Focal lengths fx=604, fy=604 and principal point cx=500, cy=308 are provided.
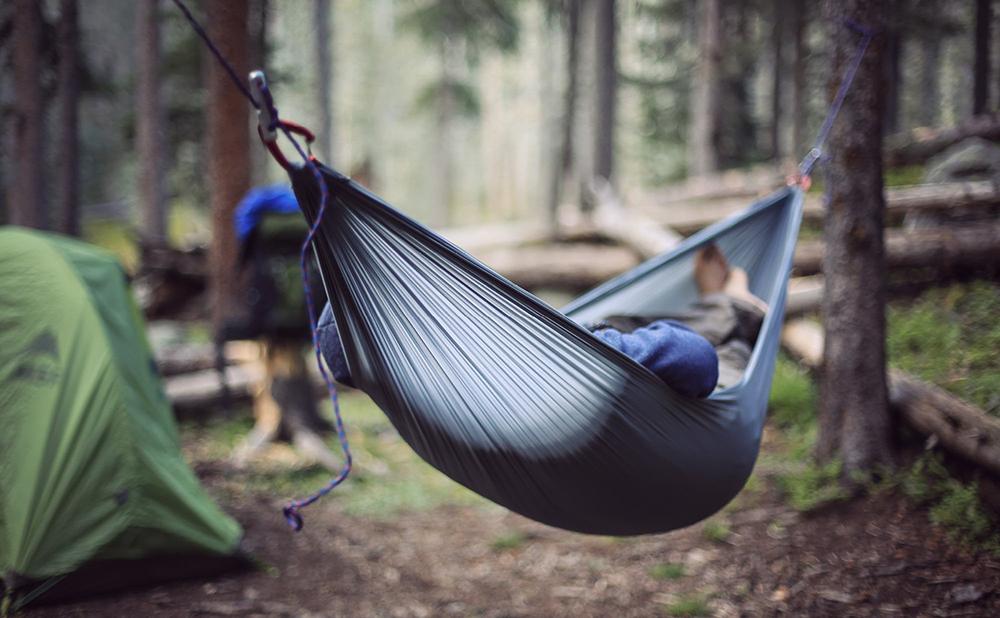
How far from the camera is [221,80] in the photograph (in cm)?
318

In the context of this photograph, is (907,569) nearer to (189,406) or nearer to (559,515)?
(559,515)

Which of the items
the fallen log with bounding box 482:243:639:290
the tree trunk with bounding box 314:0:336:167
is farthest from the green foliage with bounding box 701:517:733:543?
the tree trunk with bounding box 314:0:336:167

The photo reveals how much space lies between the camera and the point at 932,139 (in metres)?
4.45

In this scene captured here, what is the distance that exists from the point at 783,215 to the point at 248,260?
7.70 ft

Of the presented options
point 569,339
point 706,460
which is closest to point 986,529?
point 706,460

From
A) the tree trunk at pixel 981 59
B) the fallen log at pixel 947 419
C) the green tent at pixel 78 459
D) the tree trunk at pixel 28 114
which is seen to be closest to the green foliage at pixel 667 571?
the fallen log at pixel 947 419

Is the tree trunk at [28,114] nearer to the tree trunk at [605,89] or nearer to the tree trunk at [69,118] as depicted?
the tree trunk at [69,118]

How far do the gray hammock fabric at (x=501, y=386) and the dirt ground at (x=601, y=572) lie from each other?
64 centimetres

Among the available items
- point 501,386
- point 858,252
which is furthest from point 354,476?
point 858,252

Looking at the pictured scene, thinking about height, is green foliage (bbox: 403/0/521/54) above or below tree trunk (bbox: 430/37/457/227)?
above

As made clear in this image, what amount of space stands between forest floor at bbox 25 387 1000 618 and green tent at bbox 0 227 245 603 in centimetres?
9

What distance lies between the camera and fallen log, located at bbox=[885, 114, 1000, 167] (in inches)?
157

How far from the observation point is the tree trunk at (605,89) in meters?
6.30

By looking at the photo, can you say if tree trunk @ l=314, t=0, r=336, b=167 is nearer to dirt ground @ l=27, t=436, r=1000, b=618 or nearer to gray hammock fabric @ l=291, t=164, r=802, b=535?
dirt ground @ l=27, t=436, r=1000, b=618
